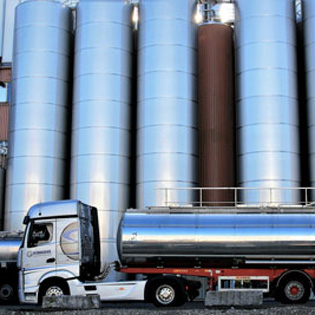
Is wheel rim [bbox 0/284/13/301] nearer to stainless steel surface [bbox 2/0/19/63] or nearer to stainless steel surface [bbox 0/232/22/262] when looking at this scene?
stainless steel surface [bbox 0/232/22/262]

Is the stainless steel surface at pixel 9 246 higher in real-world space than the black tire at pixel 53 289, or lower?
higher

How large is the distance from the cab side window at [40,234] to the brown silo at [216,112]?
11547 millimetres

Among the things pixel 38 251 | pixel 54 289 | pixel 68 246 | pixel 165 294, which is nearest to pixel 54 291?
pixel 54 289

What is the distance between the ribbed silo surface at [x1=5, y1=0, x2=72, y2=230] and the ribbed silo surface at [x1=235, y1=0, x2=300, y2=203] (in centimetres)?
1016

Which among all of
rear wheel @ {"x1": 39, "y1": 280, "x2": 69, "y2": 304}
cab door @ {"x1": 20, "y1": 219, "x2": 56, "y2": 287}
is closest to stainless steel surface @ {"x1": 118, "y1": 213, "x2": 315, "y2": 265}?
rear wheel @ {"x1": 39, "y1": 280, "x2": 69, "y2": 304}

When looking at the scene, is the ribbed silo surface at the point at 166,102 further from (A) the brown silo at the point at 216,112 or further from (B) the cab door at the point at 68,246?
(B) the cab door at the point at 68,246

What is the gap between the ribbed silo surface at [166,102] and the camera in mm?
31266

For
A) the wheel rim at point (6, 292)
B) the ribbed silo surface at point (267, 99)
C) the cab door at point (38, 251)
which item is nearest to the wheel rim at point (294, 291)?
the cab door at point (38, 251)

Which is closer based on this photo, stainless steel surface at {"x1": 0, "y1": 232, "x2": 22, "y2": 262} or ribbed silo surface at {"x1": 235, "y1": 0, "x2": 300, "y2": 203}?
stainless steel surface at {"x1": 0, "y1": 232, "x2": 22, "y2": 262}

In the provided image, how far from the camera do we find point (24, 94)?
33531mm

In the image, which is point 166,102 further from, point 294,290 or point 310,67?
point 294,290

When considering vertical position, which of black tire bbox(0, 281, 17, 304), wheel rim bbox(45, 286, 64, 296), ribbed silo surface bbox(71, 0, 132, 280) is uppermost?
ribbed silo surface bbox(71, 0, 132, 280)

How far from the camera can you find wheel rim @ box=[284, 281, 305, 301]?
2128 cm

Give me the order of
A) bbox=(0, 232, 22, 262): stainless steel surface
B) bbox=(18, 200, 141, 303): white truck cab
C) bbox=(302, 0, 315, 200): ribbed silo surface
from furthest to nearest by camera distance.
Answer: bbox=(302, 0, 315, 200): ribbed silo surface, bbox=(0, 232, 22, 262): stainless steel surface, bbox=(18, 200, 141, 303): white truck cab
